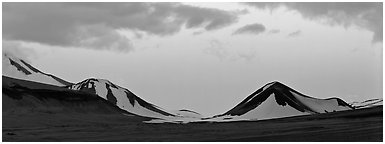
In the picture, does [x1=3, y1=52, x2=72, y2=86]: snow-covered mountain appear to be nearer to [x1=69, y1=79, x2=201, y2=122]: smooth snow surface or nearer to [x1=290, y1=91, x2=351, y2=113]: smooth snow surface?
[x1=69, y1=79, x2=201, y2=122]: smooth snow surface

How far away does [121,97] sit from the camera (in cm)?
482

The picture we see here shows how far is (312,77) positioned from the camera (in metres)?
4.72

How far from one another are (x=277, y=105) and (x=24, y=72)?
2203 mm

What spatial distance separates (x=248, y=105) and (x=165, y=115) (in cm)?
73

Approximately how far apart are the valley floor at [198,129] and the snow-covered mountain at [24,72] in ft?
0.97

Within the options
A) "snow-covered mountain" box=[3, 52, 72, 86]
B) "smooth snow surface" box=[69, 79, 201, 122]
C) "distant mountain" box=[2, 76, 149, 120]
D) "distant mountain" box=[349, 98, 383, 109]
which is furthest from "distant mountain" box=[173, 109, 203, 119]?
"distant mountain" box=[349, 98, 383, 109]

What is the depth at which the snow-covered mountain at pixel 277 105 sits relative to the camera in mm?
4734

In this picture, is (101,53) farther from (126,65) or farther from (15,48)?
(15,48)

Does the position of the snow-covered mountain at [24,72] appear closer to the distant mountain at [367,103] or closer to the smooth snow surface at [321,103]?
the smooth snow surface at [321,103]

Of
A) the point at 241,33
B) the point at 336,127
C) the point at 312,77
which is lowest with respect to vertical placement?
the point at 336,127

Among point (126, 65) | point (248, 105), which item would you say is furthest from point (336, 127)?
Result: point (126, 65)

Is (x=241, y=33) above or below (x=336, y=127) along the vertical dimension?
above

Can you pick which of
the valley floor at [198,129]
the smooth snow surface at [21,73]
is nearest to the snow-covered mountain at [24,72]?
the smooth snow surface at [21,73]

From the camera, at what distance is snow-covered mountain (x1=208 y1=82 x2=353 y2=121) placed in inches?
186
